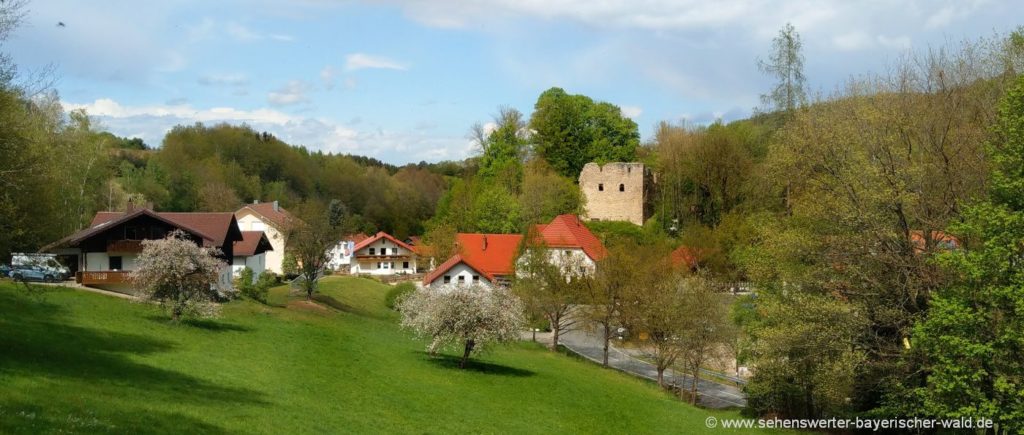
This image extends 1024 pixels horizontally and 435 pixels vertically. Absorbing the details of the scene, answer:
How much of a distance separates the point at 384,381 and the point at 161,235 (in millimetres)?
23551

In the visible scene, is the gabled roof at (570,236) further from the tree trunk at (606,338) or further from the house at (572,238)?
the tree trunk at (606,338)

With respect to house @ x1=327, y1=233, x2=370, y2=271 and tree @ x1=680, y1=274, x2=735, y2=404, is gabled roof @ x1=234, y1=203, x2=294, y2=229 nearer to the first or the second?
house @ x1=327, y1=233, x2=370, y2=271

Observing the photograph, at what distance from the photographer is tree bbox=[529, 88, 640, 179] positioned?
78562 millimetres

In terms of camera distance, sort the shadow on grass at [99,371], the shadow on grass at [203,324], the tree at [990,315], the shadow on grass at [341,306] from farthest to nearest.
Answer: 1. the shadow on grass at [341,306]
2. the shadow on grass at [203,324]
3. the tree at [990,315]
4. the shadow on grass at [99,371]

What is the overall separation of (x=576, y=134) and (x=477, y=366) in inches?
2012

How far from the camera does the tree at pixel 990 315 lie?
19141mm

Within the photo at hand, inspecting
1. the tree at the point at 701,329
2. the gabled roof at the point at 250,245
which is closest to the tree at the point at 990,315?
the tree at the point at 701,329

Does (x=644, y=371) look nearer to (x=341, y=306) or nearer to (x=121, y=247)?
(x=341, y=306)

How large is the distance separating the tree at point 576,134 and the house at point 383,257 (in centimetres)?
1659

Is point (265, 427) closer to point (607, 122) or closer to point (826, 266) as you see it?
point (826, 266)

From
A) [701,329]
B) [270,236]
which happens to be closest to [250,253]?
[270,236]

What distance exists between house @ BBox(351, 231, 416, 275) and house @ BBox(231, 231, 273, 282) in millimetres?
21364

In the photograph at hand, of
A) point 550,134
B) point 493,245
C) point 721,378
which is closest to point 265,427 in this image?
point 721,378

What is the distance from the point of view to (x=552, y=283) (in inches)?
1710
